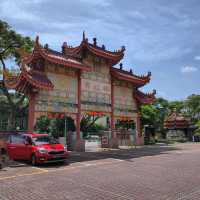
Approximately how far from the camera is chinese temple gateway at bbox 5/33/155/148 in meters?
21.5

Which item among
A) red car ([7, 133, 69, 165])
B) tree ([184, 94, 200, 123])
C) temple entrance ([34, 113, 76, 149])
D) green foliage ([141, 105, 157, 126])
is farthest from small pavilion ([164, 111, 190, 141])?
red car ([7, 133, 69, 165])

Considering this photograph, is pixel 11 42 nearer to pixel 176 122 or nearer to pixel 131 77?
pixel 131 77

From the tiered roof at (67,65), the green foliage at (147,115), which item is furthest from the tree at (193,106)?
the tiered roof at (67,65)

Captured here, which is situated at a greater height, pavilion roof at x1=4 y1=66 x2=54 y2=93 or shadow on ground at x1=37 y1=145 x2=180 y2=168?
pavilion roof at x1=4 y1=66 x2=54 y2=93

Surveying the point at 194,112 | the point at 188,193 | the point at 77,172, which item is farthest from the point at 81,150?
the point at 194,112

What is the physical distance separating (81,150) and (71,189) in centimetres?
1498

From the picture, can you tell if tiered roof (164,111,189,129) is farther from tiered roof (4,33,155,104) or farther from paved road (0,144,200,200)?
paved road (0,144,200,200)

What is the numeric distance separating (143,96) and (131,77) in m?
3.40

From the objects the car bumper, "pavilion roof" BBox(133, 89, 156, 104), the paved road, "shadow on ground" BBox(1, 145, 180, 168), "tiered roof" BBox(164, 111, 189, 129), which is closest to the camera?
the paved road

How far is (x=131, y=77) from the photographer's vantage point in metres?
29.7

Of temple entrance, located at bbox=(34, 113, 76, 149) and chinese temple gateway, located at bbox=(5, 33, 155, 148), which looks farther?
temple entrance, located at bbox=(34, 113, 76, 149)

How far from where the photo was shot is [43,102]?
21891 millimetres

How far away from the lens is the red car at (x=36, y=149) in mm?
14844

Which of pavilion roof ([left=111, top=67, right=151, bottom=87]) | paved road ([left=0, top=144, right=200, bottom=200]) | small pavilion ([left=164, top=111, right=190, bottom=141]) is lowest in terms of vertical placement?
paved road ([left=0, top=144, right=200, bottom=200])
